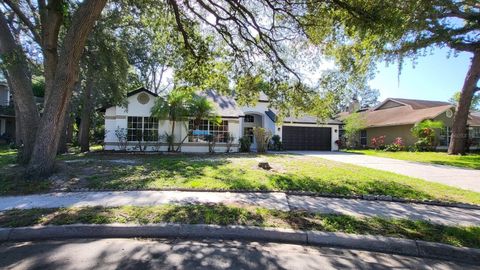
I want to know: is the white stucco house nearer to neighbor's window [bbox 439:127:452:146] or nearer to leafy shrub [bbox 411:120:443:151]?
leafy shrub [bbox 411:120:443:151]

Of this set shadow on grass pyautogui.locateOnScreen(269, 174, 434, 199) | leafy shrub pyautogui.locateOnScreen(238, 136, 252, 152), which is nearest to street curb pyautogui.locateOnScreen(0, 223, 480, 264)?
shadow on grass pyautogui.locateOnScreen(269, 174, 434, 199)

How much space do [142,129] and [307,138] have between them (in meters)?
14.2

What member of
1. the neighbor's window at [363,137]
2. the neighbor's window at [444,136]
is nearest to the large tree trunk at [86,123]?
the neighbor's window at [363,137]

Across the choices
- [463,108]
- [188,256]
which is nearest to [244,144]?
[463,108]

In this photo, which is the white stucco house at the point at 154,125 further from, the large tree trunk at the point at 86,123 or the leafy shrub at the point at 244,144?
the large tree trunk at the point at 86,123

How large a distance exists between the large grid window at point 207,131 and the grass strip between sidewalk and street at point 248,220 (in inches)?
621

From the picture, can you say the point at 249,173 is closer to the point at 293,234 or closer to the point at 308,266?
the point at 293,234

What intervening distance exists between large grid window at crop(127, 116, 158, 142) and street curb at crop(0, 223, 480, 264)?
634 inches

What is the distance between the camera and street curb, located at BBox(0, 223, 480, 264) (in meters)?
4.98

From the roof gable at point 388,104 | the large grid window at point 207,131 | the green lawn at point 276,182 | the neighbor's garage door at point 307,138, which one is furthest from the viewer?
the roof gable at point 388,104

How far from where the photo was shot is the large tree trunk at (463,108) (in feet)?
71.4

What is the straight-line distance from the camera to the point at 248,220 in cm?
579

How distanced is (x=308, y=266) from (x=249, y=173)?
6.68m

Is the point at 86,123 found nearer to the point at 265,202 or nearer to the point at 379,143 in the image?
the point at 265,202
